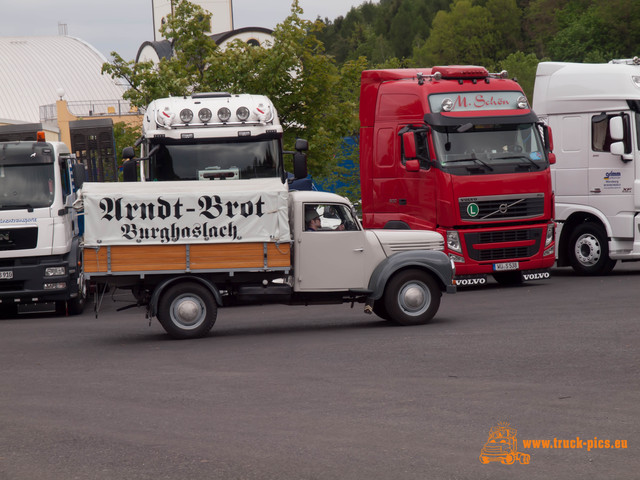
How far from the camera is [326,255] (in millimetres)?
14188

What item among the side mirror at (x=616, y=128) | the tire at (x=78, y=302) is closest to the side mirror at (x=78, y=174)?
the tire at (x=78, y=302)

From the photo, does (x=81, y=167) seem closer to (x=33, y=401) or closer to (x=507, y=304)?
(x=507, y=304)

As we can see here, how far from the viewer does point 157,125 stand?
1714cm

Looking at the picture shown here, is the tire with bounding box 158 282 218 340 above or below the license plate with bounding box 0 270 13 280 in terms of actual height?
below

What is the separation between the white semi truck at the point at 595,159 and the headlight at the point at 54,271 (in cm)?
926

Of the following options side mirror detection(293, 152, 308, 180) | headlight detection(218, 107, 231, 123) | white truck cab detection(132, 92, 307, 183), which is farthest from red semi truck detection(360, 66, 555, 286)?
headlight detection(218, 107, 231, 123)

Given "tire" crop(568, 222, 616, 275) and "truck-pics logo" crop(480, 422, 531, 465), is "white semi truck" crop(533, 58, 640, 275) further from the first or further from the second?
"truck-pics logo" crop(480, 422, 531, 465)

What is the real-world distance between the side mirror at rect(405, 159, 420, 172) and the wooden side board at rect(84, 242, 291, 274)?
196 inches

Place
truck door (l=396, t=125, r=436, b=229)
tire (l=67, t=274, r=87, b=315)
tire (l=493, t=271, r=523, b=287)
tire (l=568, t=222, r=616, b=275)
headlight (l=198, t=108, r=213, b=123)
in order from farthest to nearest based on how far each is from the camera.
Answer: tire (l=568, t=222, r=616, b=275), tire (l=493, t=271, r=523, b=287), tire (l=67, t=274, r=87, b=315), truck door (l=396, t=125, r=436, b=229), headlight (l=198, t=108, r=213, b=123)

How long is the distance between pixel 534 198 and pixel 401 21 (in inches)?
5080

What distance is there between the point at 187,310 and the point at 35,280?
5427mm

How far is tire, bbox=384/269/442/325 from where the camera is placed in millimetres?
14219

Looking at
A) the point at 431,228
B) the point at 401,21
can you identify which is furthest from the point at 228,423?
the point at 401,21

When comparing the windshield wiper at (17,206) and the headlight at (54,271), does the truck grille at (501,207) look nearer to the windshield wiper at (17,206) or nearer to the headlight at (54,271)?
the headlight at (54,271)
